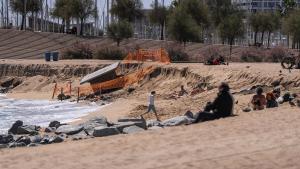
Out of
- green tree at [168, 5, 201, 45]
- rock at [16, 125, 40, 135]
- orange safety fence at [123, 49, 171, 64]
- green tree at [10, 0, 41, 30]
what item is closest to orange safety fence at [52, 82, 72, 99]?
orange safety fence at [123, 49, 171, 64]

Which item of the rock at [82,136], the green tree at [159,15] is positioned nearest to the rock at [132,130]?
the rock at [82,136]

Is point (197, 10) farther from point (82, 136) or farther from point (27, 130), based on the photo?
point (82, 136)

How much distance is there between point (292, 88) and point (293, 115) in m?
9.50

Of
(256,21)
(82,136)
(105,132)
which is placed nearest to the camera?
(105,132)

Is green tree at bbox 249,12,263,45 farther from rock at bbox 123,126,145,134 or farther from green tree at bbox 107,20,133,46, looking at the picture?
rock at bbox 123,126,145,134

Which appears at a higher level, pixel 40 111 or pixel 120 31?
pixel 120 31

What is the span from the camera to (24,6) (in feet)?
284

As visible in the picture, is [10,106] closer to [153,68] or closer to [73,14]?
[153,68]

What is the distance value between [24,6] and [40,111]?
53.3 meters

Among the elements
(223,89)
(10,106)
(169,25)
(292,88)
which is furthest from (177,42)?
(223,89)

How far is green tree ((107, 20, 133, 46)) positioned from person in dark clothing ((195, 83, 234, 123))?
5150cm

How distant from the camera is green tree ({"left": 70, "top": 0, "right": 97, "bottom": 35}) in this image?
267 feet

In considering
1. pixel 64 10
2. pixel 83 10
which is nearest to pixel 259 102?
pixel 64 10

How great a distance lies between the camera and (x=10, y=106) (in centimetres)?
3916
